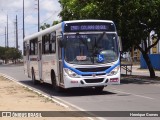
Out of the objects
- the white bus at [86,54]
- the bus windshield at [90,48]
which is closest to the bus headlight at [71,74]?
the white bus at [86,54]

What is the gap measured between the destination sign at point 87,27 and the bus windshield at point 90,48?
0.25 m

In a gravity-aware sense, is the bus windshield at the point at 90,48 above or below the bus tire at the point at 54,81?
above

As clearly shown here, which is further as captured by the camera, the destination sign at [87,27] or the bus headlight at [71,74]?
the destination sign at [87,27]

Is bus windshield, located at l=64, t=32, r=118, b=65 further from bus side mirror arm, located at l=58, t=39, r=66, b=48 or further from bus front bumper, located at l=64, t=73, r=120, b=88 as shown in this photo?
bus front bumper, located at l=64, t=73, r=120, b=88

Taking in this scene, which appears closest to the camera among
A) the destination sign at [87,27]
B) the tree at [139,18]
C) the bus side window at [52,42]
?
the destination sign at [87,27]

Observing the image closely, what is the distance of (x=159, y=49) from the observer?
72.9 m

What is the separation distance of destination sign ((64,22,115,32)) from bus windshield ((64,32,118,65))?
247 millimetres

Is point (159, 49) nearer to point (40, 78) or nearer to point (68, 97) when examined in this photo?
point (40, 78)

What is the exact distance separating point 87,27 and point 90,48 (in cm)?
100

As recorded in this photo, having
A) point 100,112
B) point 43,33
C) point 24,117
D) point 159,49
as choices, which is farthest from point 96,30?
point 159,49

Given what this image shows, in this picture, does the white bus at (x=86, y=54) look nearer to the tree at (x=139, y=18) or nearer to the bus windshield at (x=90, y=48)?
the bus windshield at (x=90, y=48)

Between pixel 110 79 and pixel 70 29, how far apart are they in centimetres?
272

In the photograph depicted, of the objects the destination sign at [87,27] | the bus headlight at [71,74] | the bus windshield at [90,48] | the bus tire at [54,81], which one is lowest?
the bus tire at [54,81]

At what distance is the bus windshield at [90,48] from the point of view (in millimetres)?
18922
